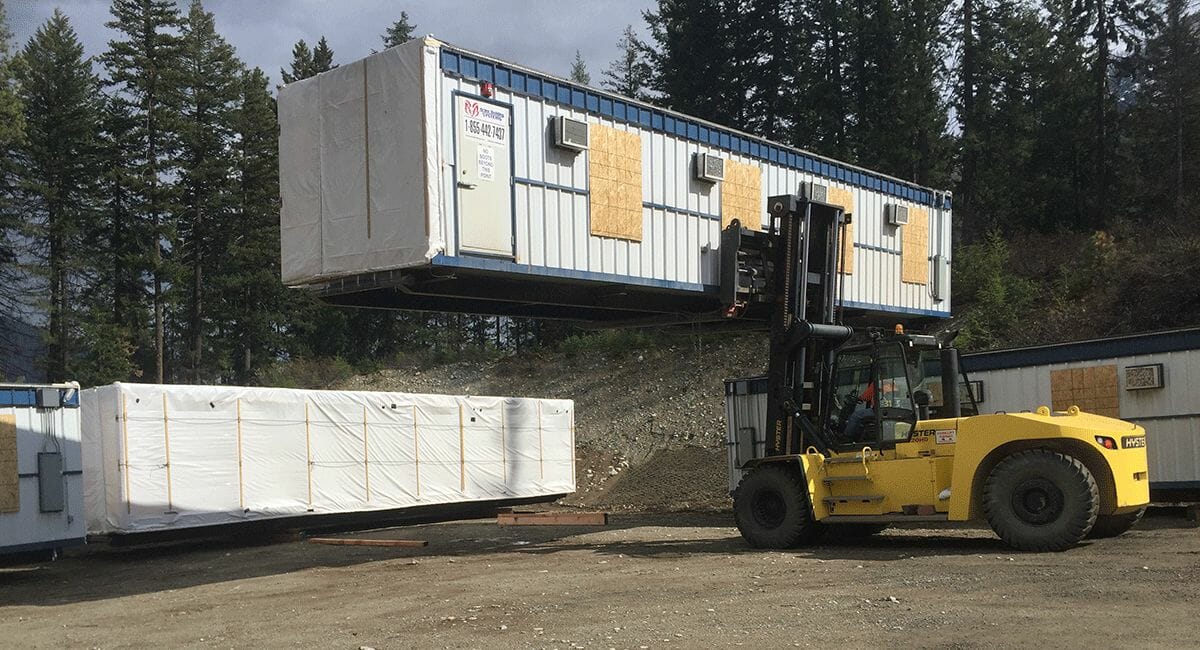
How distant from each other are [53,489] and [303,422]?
16.0ft

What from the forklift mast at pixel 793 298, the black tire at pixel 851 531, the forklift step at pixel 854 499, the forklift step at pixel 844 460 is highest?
the forklift mast at pixel 793 298

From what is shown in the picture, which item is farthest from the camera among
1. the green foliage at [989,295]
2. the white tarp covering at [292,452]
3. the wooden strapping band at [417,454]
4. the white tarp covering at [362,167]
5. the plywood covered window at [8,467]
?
the green foliage at [989,295]

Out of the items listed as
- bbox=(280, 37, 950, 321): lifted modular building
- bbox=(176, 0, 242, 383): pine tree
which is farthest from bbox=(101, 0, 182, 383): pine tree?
bbox=(280, 37, 950, 321): lifted modular building

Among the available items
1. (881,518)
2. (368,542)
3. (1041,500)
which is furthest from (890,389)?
(368,542)

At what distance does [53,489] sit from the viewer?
1636cm

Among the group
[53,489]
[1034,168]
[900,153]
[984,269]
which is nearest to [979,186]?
[1034,168]

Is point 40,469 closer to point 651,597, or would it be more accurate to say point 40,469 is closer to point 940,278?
point 651,597

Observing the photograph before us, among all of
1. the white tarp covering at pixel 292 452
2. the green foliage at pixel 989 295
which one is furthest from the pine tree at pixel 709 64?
the white tarp covering at pixel 292 452

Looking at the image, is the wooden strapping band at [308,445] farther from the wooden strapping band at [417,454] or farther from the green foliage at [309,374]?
the green foliage at [309,374]

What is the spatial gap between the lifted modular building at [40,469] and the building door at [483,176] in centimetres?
752

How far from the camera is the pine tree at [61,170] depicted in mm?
46094

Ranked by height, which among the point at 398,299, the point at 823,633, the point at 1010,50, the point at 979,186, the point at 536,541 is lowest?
the point at 536,541

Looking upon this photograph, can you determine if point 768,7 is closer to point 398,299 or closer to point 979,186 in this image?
point 979,186

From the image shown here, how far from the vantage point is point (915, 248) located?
2094cm
